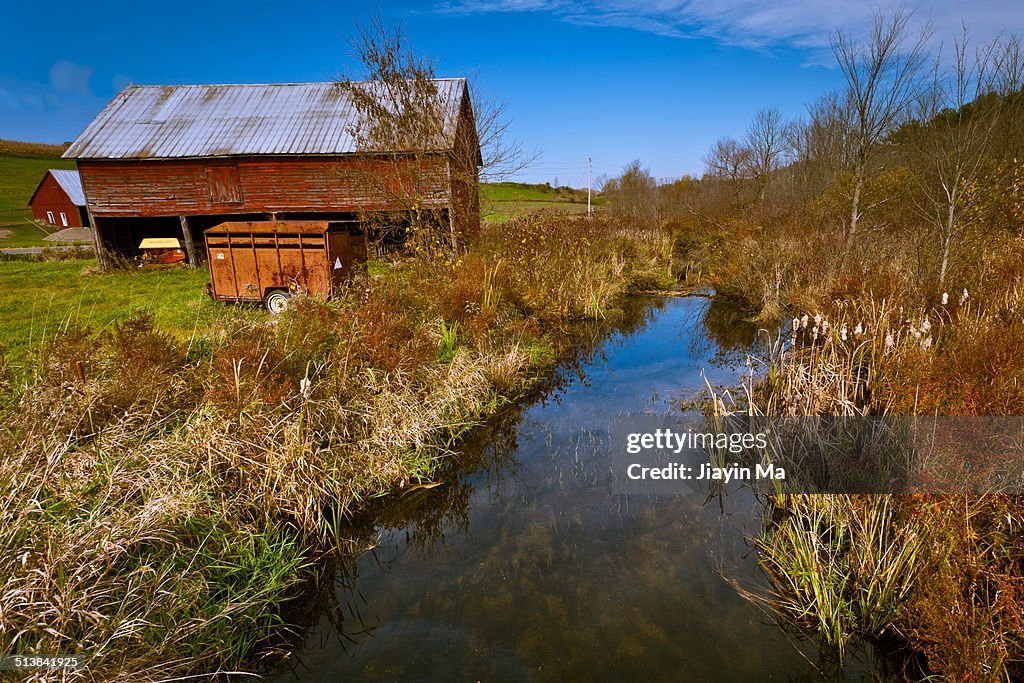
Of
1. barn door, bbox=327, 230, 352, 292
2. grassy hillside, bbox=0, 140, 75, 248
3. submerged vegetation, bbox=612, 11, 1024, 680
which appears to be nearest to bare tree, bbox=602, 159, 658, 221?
submerged vegetation, bbox=612, 11, 1024, 680

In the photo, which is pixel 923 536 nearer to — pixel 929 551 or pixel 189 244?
pixel 929 551

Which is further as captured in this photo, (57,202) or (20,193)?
(20,193)

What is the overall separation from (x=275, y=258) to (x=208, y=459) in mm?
7139

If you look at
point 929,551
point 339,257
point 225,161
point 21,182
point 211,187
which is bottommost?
point 929,551

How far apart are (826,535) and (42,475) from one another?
5.98m

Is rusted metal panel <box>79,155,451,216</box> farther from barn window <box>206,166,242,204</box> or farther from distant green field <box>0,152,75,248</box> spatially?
distant green field <box>0,152,75,248</box>

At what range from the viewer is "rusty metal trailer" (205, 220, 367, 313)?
10.2m

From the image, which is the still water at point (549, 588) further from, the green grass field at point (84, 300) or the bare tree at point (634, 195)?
the bare tree at point (634, 195)

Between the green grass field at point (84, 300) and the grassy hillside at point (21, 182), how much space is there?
13.5 m

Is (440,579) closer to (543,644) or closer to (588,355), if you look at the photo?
(543,644)

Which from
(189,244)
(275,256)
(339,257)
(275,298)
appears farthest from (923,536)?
(189,244)

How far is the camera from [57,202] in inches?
1508

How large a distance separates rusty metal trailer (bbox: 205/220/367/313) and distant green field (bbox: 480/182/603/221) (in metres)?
3.69

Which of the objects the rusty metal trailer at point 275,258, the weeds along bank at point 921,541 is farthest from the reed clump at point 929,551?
the rusty metal trailer at point 275,258
